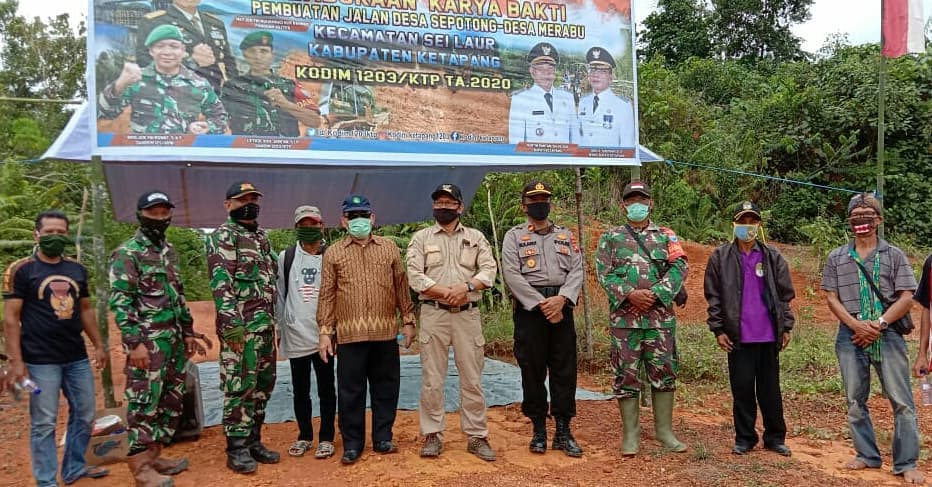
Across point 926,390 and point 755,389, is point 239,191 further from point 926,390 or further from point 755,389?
point 926,390

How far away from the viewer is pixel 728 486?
4055 millimetres

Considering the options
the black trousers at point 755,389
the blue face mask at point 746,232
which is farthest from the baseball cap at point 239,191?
the black trousers at point 755,389

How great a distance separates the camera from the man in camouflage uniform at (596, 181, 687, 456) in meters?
4.54

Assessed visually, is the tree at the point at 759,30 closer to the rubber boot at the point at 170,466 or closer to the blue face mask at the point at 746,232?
the blue face mask at the point at 746,232

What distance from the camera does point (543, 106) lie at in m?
5.71

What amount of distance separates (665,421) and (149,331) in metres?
3.39

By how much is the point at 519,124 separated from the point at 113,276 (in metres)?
3.22

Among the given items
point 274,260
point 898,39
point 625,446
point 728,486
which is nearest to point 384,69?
point 274,260

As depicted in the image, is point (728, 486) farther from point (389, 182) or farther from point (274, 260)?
point (389, 182)

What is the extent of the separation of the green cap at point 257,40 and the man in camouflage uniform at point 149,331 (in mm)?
1412

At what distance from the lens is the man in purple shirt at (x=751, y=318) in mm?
4559

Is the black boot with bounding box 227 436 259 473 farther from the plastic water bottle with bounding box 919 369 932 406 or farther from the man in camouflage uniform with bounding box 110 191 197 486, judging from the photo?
the plastic water bottle with bounding box 919 369 932 406

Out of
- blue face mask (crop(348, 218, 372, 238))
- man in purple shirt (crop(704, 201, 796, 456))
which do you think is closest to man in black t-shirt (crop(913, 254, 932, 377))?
man in purple shirt (crop(704, 201, 796, 456))

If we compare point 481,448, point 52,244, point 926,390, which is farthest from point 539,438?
point 52,244
